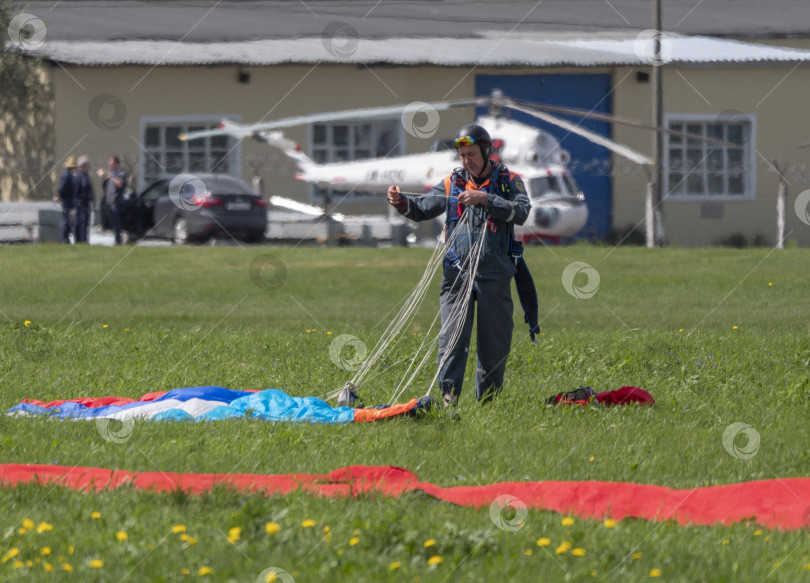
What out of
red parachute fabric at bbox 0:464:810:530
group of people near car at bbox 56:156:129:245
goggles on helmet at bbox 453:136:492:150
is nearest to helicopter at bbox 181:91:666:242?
group of people near car at bbox 56:156:129:245

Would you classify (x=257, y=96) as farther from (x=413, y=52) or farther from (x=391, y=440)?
(x=391, y=440)

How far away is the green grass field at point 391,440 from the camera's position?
5.01 meters

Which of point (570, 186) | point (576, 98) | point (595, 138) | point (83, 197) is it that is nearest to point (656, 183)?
point (570, 186)

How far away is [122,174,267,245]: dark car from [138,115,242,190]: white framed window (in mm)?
2921

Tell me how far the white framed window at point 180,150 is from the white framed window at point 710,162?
1073 cm

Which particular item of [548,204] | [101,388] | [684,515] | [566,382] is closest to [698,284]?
[548,204]

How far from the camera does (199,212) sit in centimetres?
2620

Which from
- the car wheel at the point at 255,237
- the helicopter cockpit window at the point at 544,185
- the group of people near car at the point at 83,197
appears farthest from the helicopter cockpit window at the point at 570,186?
the group of people near car at the point at 83,197

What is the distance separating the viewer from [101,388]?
30.8ft

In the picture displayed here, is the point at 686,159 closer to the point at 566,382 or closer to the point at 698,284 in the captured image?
the point at 698,284

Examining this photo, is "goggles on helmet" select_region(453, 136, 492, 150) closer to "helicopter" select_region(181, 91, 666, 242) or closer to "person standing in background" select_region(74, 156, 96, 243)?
"helicopter" select_region(181, 91, 666, 242)

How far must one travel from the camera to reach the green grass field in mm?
5012

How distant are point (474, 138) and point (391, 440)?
221 cm

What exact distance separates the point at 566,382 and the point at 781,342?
300 cm
